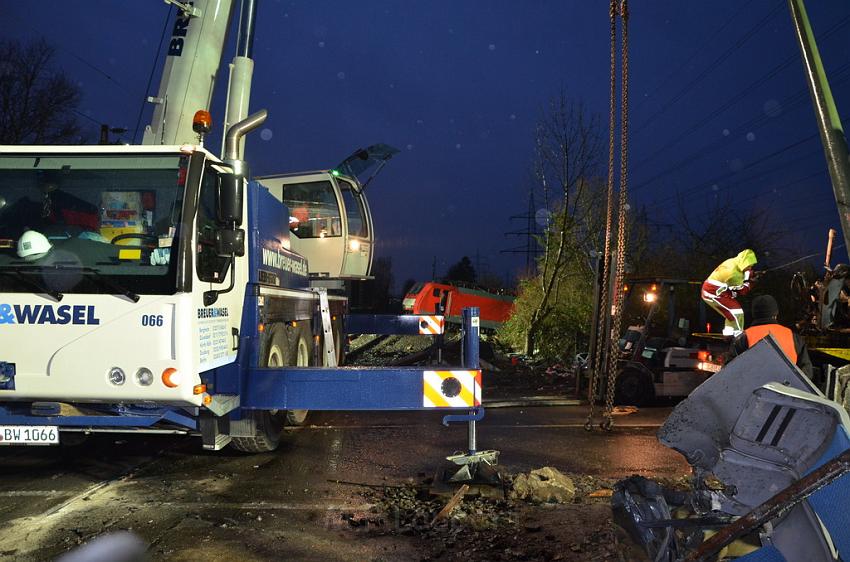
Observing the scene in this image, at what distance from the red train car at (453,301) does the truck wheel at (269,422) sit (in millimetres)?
12506

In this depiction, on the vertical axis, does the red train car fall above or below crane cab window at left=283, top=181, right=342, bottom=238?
below

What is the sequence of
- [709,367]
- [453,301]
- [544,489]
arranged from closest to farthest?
1. [544,489]
2. [709,367]
3. [453,301]

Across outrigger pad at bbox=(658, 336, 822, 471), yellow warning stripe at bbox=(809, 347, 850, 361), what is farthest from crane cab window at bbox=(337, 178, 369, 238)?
outrigger pad at bbox=(658, 336, 822, 471)

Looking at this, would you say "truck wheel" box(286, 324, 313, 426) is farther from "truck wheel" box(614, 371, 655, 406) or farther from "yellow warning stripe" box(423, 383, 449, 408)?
"truck wheel" box(614, 371, 655, 406)

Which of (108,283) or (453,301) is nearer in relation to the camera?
(108,283)

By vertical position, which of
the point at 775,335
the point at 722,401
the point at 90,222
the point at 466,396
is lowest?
the point at 466,396

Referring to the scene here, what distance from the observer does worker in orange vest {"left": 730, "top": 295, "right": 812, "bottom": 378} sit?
477 centimetres

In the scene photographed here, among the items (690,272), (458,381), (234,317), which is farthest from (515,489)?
(690,272)

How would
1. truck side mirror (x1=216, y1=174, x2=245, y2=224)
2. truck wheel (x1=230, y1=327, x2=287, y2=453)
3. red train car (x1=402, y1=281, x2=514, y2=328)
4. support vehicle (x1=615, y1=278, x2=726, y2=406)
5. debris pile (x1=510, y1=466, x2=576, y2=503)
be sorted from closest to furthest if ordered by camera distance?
truck side mirror (x1=216, y1=174, x2=245, y2=224) → debris pile (x1=510, y1=466, x2=576, y2=503) → truck wheel (x1=230, y1=327, x2=287, y2=453) → support vehicle (x1=615, y1=278, x2=726, y2=406) → red train car (x1=402, y1=281, x2=514, y2=328)

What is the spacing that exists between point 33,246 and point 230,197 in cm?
140

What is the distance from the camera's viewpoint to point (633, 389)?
398 inches

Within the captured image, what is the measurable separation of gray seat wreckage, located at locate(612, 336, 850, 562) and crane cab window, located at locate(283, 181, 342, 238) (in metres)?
7.75

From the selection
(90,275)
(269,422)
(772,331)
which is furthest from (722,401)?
(269,422)

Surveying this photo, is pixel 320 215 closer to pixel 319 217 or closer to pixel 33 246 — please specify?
pixel 319 217
